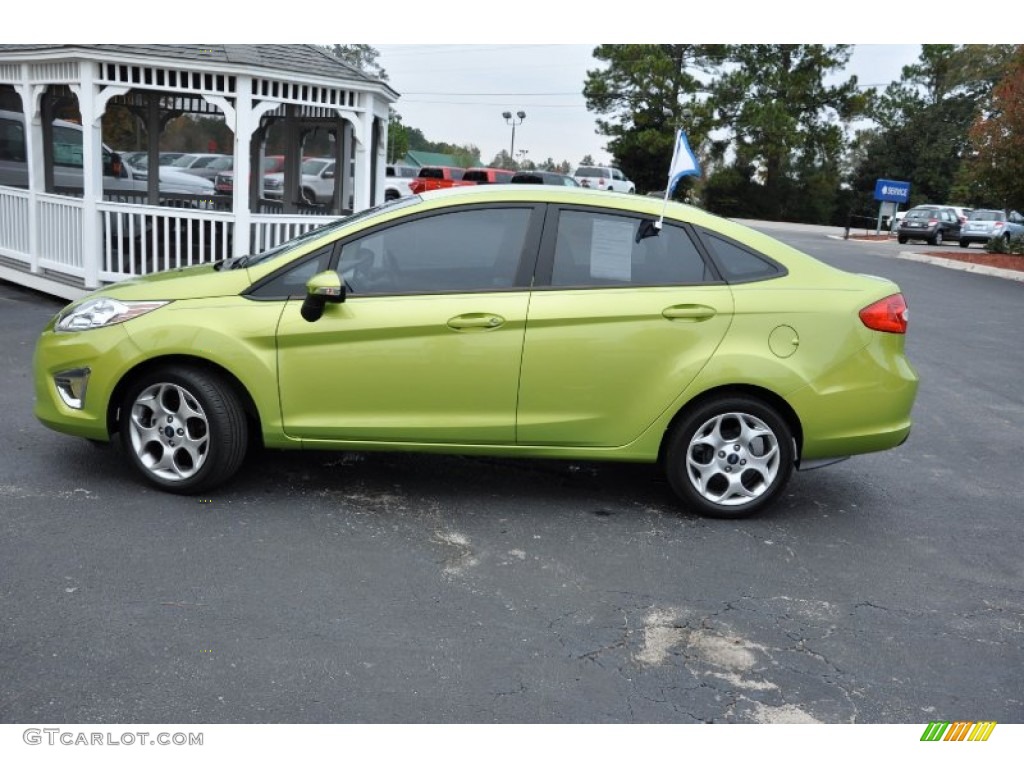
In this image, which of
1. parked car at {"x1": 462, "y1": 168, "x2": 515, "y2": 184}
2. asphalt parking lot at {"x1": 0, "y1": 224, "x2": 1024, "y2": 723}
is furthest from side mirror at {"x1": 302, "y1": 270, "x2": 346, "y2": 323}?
parked car at {"x1": 462, "y1": 168, "x2": 515, "y2": 184}

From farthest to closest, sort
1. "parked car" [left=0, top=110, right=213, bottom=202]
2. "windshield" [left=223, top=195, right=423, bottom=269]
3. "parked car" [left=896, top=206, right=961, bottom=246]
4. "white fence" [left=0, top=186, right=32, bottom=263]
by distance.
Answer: "parked car" [left=896, top=206, right=961, bottom=246], "parked car" [left=0, top=110, right=213, bottom=202], "white fence" [left=0, top=186, right=32, bottom=263], "windshield" [left=223, top=195, right=423, bottom=269]

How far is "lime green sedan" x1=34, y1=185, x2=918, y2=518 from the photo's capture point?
5.22 m

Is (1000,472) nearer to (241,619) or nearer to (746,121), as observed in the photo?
(241,619)

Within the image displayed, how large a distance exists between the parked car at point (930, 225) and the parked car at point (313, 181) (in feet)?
80.8

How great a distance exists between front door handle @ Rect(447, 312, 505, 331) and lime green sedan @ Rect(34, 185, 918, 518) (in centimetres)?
1

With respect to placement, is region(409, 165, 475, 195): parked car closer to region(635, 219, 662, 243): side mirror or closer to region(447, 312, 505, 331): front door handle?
region(635, 219, 662, 243): side mirror

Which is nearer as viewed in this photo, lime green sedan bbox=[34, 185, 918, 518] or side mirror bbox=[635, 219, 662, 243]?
lime green sedan bbox=[34, 185, 918, 518]

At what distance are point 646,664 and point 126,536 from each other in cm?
249

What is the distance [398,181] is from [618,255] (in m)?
31.8

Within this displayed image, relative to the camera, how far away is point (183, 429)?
17.4ft

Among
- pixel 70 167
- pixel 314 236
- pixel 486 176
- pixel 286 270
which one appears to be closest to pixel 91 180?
pixel 70 167

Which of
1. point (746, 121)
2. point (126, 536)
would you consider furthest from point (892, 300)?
point (746, 121)

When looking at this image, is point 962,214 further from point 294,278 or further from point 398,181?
point 294,278

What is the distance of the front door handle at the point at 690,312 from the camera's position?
5.25 metres
